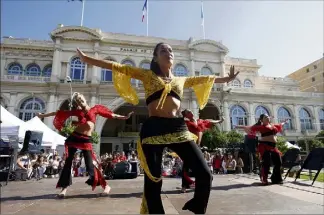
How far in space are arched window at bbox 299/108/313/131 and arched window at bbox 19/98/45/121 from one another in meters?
35.3

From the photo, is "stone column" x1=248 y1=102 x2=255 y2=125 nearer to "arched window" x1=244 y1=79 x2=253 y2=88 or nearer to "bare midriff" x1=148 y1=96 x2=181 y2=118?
"arched window" x1=244 y1=79 x2=253 y2=88

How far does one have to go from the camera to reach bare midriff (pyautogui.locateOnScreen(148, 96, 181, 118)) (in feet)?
8.66

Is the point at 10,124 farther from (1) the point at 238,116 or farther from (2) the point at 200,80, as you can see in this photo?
(1) the point at 238,116

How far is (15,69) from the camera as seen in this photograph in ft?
102

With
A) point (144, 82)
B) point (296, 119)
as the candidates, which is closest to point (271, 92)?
point (296, 119)

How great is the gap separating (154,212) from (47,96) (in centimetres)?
2864

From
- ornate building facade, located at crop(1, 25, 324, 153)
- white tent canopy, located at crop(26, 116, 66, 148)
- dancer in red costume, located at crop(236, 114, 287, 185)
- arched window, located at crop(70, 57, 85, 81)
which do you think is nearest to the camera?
dancer in red costume, located at crop(236, 114, 287, 185)

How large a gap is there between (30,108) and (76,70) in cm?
703

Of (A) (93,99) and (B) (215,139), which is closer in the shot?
(B) (215,139)

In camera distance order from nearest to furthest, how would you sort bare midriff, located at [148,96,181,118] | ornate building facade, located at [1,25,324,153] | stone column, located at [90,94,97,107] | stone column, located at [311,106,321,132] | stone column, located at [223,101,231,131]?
bare midriff, located at [148,96,181,118] → ornate building facade, located at [1,25,324,153] → stone column, located at [90,94,97,107] → stone column, located at [223,101,231,131] → stone column, located at [311,106,321,132]

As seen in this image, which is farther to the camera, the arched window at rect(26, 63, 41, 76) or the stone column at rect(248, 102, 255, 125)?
the stone column at rect(248, 102, 255, 125)

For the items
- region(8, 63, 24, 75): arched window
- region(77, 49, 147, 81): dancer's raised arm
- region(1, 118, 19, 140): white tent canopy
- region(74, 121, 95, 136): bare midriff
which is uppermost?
region(8, 63, 24, 75): arched window

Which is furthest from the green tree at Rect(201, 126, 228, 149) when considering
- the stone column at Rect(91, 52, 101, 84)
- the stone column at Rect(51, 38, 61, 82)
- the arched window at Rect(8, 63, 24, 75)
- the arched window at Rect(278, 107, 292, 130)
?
the arched window at Rect(8, 63, 24, 75)

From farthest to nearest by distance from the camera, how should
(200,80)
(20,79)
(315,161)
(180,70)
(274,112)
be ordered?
(274,112) < (180,70) < (20,79) < (315,161) < (200,80)
